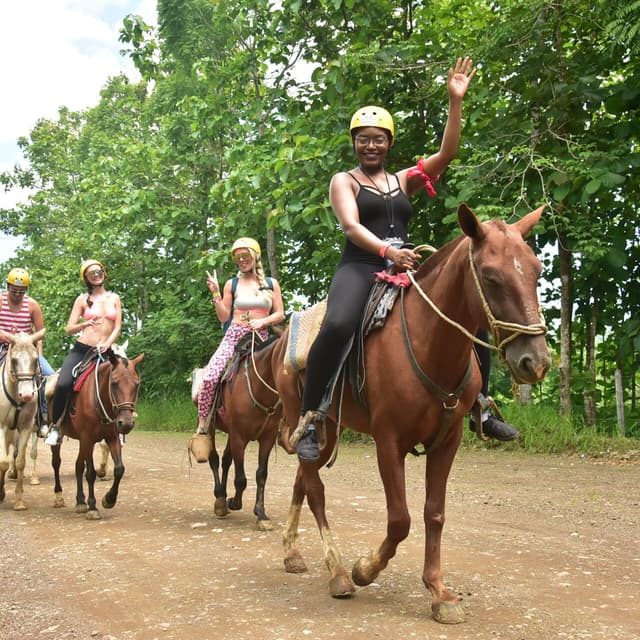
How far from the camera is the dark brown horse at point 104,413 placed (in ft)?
29.4

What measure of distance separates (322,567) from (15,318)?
20.3 feet

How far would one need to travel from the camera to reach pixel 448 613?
15.3 ft

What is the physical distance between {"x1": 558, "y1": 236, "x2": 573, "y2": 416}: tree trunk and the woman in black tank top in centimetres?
831

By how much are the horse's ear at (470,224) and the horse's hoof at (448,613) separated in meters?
2.07

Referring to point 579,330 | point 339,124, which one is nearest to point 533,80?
point 339,124

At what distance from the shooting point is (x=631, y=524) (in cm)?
769

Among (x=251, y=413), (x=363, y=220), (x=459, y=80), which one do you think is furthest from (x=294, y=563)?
(x=459, y=80)

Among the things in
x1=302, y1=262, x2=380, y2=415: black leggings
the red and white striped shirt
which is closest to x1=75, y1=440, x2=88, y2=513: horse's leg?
the red and white striped shirt

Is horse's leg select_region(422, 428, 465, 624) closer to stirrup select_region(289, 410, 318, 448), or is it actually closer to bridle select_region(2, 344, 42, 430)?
stirrup select_region(289, 410, 318, 448)

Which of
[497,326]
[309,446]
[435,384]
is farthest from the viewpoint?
[309,446]

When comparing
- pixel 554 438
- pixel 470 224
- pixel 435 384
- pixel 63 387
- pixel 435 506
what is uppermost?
pixel 470 224

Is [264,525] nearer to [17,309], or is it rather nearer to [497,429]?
[497,429]

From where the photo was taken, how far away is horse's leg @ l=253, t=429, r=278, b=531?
794cm

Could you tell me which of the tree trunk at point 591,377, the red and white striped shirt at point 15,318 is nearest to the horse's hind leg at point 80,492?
the red and white striped shirt at point 15,318
